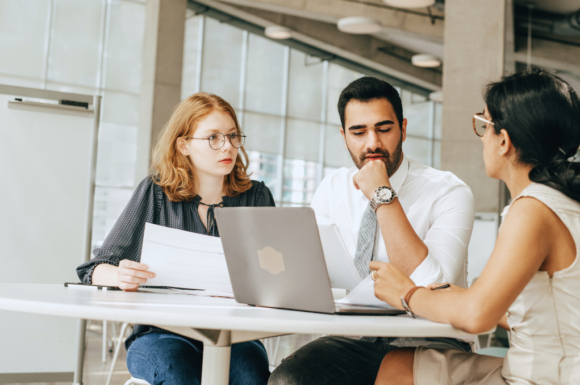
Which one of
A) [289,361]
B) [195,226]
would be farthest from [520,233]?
[195,226]

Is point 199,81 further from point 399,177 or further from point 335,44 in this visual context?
point 399,177

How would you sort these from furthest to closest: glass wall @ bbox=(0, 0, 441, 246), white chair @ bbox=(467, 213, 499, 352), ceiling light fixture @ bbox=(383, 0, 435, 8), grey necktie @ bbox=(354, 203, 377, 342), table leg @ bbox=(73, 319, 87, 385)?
glass wall @ bbox=(0, 0, 441, 246)
ceiling light fixture @ bbox=(383, 0, 435, 8)
white chair @ bbox=(467, 213, 499, 352)
table leg @ bbox=(73, 319, 87, 385)
grey necktie @ bbox=(354, 203, 377, 342)

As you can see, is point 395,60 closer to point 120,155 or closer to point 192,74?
point 192,74

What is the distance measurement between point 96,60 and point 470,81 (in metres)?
6.94

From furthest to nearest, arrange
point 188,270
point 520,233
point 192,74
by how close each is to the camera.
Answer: point 192,74 → point 188,270 → point 520,233

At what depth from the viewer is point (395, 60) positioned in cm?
1235

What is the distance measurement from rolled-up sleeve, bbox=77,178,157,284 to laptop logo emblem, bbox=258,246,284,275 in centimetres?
75

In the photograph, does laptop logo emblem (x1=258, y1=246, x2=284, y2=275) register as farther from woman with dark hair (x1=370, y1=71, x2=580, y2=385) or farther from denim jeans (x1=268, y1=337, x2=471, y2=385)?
denim jeans (x1=268, y1=337, x2=471, y2=385)

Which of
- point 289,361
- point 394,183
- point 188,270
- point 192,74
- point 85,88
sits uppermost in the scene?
point 192,74

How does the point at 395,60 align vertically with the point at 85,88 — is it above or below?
above

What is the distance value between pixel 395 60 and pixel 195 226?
36.6ft

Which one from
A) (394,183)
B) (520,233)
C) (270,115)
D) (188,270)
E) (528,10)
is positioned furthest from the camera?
(270,115)

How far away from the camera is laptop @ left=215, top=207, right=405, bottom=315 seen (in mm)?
1136

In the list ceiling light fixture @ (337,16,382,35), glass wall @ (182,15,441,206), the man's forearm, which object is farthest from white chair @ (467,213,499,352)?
glass wall @ (182,15,441,206)
